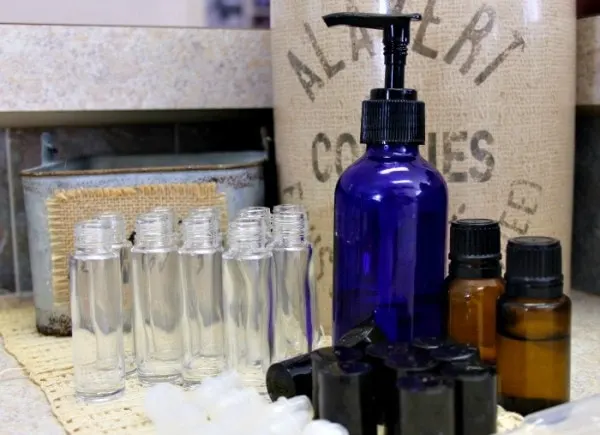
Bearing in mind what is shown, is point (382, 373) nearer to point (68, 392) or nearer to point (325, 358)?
point (325, 358)

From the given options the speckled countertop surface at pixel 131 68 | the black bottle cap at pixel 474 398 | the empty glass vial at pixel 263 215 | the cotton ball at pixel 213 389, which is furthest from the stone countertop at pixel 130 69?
the black bottle cap at pixel 474 398

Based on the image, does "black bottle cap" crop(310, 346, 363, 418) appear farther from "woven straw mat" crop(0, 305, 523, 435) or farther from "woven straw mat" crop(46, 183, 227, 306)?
"woven straw mat" crop(46, 183, 227, 306)

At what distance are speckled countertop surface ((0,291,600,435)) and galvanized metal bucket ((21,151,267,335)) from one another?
6cm

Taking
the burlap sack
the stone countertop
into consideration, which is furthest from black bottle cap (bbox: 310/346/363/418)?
the stone countertop

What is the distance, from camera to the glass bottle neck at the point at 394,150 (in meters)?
0.52

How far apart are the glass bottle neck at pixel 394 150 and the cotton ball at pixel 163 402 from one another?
8.2 inches

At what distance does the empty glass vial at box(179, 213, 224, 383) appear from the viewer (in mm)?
554

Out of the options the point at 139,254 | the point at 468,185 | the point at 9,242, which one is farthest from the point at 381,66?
the point at 9,242

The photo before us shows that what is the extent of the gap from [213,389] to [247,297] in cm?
8

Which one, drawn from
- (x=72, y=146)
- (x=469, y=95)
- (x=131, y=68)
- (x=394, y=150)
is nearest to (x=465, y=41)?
(x=469, y=95)

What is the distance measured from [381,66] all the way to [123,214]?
0.85ft

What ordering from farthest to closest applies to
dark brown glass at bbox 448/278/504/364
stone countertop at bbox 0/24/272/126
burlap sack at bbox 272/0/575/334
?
stone countertop at bbox 0/24/272/126 < burlap sack at bbox 272/0/575/334 < dark brown glass at bbox 448/278/504/364

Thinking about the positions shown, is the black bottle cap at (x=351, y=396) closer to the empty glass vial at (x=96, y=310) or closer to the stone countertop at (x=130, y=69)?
the empty glass vial at (x=96, y=310)

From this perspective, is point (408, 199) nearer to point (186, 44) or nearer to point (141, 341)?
point (141, 341)
